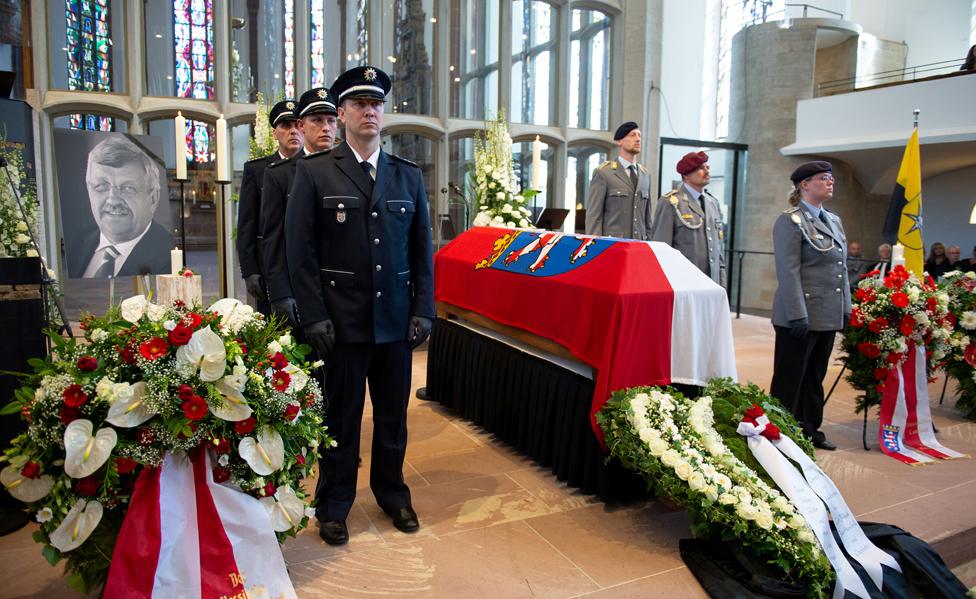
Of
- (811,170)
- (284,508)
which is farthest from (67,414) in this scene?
(811,170)

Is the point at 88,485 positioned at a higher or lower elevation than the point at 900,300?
lower

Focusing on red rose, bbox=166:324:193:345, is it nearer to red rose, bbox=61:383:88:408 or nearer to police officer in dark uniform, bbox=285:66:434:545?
red rose, bbox=61:383:88:408

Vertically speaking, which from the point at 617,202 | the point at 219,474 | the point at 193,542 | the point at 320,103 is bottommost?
the point at 193,542

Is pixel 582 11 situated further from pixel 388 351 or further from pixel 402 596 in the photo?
pixel 402 596

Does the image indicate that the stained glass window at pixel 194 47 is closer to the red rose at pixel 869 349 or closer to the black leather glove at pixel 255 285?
the black leather glove at pixel 255 285

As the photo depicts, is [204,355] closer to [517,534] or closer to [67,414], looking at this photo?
[67,414]

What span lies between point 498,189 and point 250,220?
2624 mm

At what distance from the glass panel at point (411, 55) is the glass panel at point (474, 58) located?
0.30 meters

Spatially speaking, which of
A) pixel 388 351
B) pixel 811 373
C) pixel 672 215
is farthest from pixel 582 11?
pixel 388 351

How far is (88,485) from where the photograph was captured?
1.86 meters

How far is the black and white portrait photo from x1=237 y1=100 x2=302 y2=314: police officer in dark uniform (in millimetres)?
3157

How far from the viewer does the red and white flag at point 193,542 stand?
6.12 ft

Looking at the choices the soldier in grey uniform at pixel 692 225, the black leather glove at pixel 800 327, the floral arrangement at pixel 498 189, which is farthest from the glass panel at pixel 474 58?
the black leather glove at pixel 800 327

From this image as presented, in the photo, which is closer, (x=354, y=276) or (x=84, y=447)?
(x=84, y=447)
